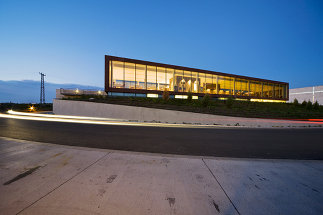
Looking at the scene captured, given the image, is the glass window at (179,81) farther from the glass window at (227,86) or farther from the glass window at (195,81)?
the glass window at (227,86)

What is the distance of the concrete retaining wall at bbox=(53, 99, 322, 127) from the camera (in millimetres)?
13289

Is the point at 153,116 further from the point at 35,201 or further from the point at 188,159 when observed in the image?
the point at 35,201

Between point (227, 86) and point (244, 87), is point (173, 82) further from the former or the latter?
point (244, 87)

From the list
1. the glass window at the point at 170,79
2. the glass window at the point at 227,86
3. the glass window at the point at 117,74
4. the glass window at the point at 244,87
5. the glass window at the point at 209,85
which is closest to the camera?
the glass window at the point at 117,74

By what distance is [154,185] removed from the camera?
276cm

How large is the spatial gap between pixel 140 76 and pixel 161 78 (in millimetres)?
4603

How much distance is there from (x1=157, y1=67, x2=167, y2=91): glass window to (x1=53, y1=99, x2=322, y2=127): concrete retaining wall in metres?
11.2

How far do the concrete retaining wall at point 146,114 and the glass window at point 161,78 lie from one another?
36.7 feet

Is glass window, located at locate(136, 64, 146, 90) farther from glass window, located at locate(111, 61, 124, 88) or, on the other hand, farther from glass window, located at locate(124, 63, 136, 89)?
glass window, located at locate(111, 61, 124, 88)

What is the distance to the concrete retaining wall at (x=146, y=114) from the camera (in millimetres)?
13289

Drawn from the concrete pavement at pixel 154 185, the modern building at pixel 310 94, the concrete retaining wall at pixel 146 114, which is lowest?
the concrete pavement at pixel 154 185

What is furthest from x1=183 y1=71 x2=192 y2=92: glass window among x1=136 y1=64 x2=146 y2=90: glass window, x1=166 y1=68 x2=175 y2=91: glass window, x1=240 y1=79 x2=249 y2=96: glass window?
x1=240 y1=79 x2=249 y2=96: glass window

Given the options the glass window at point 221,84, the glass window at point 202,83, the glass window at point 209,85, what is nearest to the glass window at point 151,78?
the glass window at point 202,83

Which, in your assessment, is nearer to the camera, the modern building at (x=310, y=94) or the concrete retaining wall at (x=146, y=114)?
the concrete retaining wall at (x=146, y=114)
